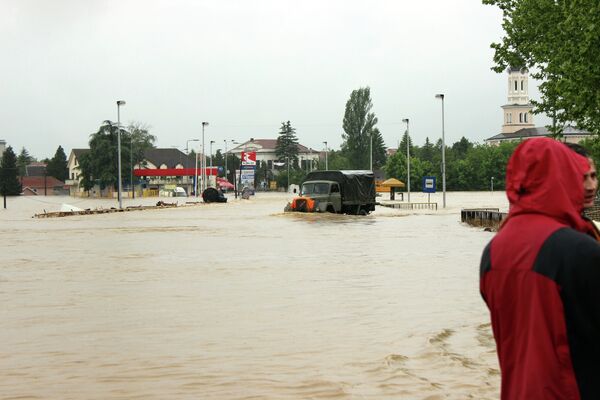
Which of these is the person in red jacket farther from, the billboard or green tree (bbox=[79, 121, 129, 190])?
green tree (bbox=[79, 121, 129, 190])

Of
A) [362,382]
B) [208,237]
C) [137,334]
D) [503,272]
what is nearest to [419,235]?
[208,237]

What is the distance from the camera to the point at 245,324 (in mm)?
12945

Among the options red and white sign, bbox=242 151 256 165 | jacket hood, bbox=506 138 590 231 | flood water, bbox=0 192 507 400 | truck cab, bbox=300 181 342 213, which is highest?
red and white sign, bbox=242 151 256 165

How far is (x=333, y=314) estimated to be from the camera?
45.7ft

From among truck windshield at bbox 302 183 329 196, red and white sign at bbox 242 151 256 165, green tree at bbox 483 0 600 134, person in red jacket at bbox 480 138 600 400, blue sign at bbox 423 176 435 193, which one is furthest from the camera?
red and white sign at bbox 242 151 256 165

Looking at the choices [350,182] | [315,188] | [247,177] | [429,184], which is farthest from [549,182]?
[247,177]

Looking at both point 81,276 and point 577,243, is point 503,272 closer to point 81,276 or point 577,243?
point 577,243

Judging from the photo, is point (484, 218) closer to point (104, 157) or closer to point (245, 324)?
point (245, 324)

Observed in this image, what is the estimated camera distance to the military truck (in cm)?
5075

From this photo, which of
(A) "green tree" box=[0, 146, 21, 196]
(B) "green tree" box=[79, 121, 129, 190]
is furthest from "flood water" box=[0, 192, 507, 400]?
(A) "green tree" box=[0, 146, 21, 196]

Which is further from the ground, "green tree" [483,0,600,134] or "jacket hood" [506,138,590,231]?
"green tree" [483,0,600,134]

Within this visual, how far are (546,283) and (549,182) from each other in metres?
0.36

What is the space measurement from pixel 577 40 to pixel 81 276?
19969mm

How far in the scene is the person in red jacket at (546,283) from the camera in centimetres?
336
